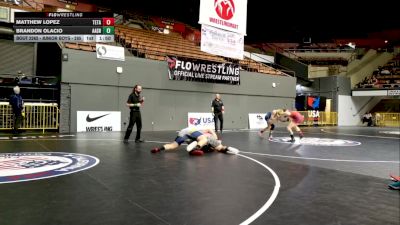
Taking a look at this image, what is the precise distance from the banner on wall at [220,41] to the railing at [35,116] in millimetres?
8838

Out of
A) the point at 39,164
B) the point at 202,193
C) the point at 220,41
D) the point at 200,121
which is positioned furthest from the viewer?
the point at 200,121

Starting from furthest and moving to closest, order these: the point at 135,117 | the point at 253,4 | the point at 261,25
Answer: the point at 261,25
the point at 253,4
the point at 135,117

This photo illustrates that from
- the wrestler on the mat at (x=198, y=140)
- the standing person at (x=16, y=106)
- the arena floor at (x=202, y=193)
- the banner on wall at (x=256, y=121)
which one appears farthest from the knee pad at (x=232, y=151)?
the banner on wall at (x=256, y=121)

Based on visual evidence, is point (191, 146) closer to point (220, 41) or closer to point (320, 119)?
point (220, 41)

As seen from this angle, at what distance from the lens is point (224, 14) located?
8.29 meters

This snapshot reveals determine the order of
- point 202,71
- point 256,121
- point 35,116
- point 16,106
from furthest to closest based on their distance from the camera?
point 256,121 → point 202,71 → point 35,116 → point 16,106

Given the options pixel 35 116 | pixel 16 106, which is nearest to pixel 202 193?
pixel 16 106

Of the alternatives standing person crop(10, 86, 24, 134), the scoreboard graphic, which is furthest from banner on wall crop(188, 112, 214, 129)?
standing person crop(10, 86, 24, 134)

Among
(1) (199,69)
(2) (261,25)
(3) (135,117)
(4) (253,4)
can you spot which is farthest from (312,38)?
(3) (135,117)

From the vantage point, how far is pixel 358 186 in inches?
202

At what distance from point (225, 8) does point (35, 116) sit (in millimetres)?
10041

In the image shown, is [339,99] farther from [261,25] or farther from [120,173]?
[120,173]

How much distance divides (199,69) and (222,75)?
168cm

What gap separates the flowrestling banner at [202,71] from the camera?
60.6 ft
